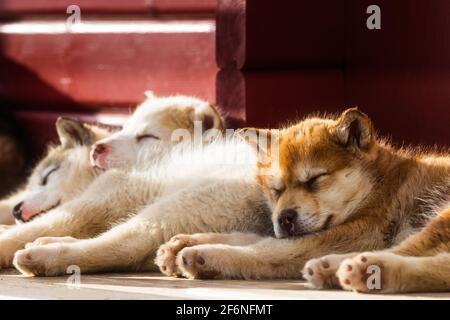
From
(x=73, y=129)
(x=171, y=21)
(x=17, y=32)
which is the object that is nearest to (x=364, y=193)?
(x=73, y=129)

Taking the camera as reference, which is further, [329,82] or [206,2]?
[206,2]

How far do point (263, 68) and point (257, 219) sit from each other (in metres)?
1.58

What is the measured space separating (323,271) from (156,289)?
685 millimetres

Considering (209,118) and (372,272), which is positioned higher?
(209,118)

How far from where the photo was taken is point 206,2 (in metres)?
6.85

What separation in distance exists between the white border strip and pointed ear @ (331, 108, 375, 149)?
243cm

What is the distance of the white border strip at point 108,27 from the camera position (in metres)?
7.03

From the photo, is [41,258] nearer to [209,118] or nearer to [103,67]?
[209,118]

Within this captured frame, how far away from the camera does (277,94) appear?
6152mm

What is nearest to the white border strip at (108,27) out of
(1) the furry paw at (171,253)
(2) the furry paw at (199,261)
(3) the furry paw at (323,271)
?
(1) the furry paw at (171,253)

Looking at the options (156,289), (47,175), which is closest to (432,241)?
(156,289)

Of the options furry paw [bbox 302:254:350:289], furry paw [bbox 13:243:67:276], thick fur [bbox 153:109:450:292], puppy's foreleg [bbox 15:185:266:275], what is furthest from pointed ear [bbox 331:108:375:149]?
furry paw [bbox 13:243:67:276]
